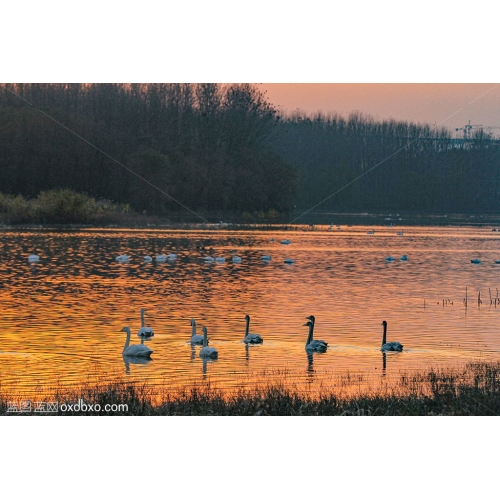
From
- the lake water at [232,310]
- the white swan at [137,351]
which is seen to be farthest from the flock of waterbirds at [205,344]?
the lake water at [232,310]

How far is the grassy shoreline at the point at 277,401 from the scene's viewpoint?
1173 cm

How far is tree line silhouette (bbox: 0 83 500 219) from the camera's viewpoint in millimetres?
27859

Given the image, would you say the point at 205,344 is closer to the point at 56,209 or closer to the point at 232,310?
the point at 232,310

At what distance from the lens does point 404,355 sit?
17.0 m

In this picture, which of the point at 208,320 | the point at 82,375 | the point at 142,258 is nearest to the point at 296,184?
the point at 142,258

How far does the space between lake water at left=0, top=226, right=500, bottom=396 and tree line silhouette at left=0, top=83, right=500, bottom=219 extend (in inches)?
113

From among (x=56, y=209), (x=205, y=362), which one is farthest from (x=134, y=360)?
(x=56, y=209)

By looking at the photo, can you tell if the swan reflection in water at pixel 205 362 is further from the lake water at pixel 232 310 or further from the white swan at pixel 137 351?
the white swan at pixel 137 351

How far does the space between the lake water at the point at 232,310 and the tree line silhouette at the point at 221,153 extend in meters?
2.87

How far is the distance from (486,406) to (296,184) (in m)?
32.7

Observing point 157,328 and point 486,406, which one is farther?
point 157,328

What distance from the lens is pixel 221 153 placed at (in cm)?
3966

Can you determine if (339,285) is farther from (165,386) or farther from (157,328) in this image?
(165,386)

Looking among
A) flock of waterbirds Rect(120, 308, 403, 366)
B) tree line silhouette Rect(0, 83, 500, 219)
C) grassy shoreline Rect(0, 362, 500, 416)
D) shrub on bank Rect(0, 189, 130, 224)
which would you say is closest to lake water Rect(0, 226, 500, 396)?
flock of waterbirds Rect(120, 308, 403, 366)
